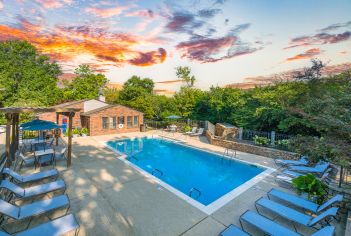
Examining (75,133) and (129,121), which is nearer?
(75,133)

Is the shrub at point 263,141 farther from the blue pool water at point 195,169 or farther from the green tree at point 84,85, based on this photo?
the green tree at point 84,85

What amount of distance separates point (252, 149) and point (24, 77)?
3999 cm

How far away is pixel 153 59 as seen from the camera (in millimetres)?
30156

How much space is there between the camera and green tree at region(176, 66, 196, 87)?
129 ft

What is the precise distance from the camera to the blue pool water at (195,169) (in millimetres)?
8422

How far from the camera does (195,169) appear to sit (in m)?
11.2

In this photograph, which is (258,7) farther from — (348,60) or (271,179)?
(271,179)

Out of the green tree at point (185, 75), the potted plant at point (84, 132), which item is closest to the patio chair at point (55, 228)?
the potted plant at point (84, 132)

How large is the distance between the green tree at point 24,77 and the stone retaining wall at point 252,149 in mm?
25923

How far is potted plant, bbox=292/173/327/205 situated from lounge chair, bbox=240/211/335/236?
284cm

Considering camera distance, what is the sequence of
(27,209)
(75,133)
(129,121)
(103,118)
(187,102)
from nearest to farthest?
(27,209) → (75,133) → (103,118) → (129,121) → (187,102)

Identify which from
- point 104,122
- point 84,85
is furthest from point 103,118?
point 84,85

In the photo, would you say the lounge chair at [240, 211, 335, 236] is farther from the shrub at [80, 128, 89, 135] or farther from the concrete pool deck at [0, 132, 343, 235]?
the shrub at [80, 128, 89, 135]

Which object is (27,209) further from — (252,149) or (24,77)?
(24,77)
